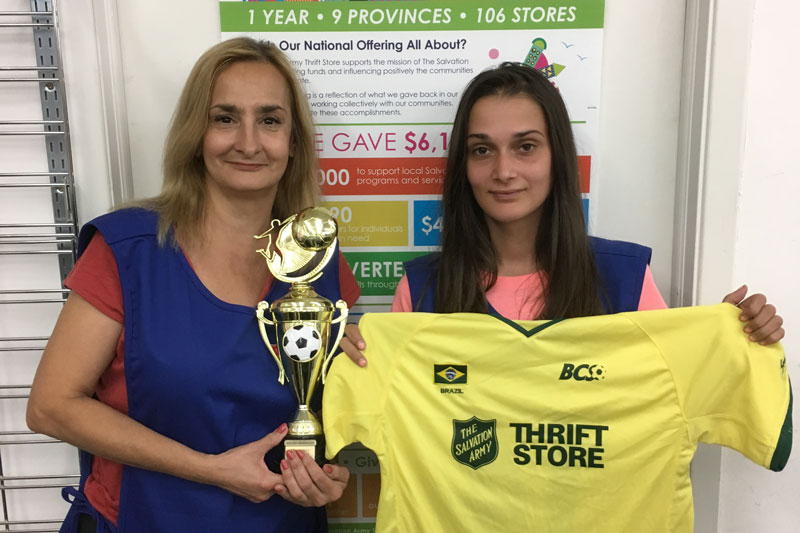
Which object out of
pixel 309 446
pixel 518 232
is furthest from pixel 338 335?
pixel 518 232

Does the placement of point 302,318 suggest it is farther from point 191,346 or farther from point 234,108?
point 234,108

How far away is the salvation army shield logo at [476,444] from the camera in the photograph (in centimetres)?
95

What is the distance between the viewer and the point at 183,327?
947 millimetres

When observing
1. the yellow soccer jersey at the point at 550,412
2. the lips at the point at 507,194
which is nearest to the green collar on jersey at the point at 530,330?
the yellow soccer jersey at the point at 550,412

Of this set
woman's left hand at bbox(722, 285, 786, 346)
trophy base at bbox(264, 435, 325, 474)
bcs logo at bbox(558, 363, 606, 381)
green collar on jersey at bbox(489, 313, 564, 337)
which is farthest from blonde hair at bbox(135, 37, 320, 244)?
woman's left hand at bbox(722, 285, 786, 346)

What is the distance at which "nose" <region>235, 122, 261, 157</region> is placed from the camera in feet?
3.18

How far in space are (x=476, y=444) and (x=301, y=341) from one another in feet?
1.18

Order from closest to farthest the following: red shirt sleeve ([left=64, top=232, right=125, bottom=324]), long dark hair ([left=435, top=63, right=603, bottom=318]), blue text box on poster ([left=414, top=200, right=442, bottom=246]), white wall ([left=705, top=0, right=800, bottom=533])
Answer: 1. red shirt sleeve ([left=64, top=232, right=125, bottom=324])
2. long dark hair ([left=435, top=63, right=603, bottom=318])
3. white wall ([left=705, top=0, right=800, bottom=533])
4. blue text box on poster ([left=414, top=200, right=442, bottom=246])

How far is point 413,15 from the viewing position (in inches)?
49.6

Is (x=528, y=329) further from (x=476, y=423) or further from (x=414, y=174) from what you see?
(x=414, y=174)

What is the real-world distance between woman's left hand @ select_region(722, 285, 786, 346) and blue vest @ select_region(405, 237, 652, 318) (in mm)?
180

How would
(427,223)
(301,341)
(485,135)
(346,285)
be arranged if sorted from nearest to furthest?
(301,341) → (485,135) → (346,285) → (427,223)

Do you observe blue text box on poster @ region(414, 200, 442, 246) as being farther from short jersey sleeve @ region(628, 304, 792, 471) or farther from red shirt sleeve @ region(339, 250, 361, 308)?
short jersey sleeve @ region(628, 304, 792, 471)

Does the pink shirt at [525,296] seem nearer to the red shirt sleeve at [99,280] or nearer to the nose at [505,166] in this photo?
the nose at [505,166]
